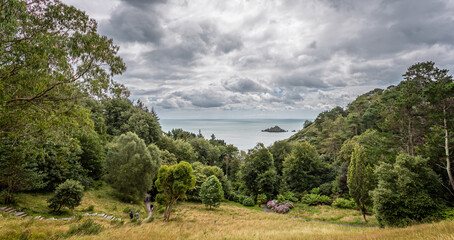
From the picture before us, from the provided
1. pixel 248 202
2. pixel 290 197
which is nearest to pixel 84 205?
pixel 248 202

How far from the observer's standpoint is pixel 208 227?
46.6 feet

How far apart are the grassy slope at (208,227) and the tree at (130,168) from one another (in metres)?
2.11

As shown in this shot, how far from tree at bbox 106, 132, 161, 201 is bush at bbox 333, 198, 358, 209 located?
27211 millimetres

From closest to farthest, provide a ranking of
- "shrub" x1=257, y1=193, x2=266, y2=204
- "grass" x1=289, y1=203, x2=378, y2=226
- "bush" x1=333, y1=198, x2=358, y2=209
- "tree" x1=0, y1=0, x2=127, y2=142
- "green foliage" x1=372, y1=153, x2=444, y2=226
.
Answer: "tree" x1=0, y1=0, x2=127, y2=142
"green foliage" x1=372, y1=153, x2=444, y2=226
"grass" x1=289, y1=203, x2=378, y2=226
"bush" x1=333, y1=198, x2=358, y2=209
"shrub" x1=257, y1=193, x2=266, y2=204

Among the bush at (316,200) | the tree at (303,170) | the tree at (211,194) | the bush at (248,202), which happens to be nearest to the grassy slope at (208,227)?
the bush at (316,200)

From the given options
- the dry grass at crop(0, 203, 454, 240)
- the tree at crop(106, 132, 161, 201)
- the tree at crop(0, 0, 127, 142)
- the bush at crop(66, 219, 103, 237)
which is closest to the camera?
the tree at crop(0, 0, 127, 142)

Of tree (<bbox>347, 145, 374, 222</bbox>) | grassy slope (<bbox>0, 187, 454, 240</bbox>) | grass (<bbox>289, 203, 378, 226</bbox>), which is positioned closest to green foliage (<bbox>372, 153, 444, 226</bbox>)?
grassy slope (<bbox>0, 187, 454, 240</bbox>)

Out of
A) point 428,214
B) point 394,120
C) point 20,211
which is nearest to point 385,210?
point 428,214

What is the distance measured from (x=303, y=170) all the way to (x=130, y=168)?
31.7 meters

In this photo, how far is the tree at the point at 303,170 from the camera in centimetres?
3884

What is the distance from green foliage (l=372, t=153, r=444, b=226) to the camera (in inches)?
519

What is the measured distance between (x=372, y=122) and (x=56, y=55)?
63.0 m

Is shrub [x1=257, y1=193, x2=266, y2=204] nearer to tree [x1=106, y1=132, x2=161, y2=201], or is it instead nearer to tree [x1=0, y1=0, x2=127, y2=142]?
tree [x1=106, y1=132, x2=161, y2=201]

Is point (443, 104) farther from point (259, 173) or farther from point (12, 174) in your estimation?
point (12, 174)
